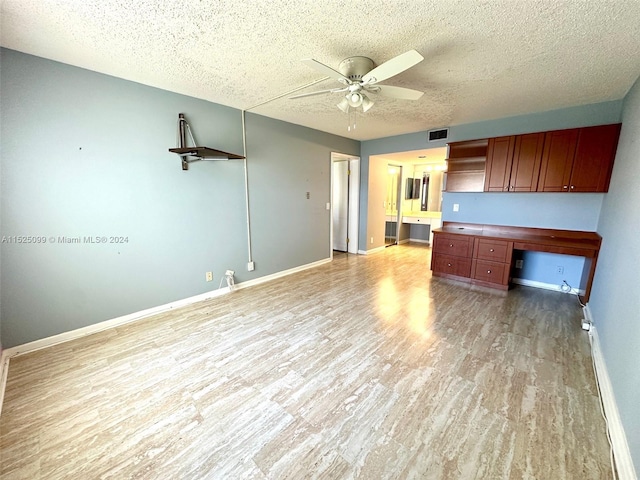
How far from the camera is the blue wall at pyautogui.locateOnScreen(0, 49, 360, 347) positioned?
2150 mm

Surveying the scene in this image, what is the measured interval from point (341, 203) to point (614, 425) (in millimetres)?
5182

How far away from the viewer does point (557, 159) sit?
3.40 m

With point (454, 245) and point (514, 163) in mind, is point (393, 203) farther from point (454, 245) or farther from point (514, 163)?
point (514, 163)

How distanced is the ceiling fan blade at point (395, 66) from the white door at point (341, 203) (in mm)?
3898

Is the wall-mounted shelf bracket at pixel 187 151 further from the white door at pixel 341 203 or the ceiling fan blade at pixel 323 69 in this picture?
the white door at pixel 341 203

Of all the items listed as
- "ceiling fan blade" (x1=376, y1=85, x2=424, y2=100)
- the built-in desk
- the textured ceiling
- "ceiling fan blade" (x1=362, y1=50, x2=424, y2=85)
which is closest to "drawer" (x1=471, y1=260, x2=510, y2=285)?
the built-in desk

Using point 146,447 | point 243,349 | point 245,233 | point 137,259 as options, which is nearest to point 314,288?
point 245,233

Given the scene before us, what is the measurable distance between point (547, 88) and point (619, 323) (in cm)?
245

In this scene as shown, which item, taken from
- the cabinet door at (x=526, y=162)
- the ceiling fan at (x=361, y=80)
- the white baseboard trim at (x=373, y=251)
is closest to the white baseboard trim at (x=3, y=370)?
the ceiling fan at (x=361, y=80)

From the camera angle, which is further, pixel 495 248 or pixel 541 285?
pixel 541 285

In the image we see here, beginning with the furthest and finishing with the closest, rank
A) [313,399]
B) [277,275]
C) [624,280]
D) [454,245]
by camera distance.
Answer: [277,275], [454,245], [624,280], [313,399]

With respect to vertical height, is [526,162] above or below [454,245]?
above

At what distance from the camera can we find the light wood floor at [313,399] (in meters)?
1.32

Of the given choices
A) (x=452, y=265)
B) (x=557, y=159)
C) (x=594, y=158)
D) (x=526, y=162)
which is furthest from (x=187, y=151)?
(x=594, y=158)
